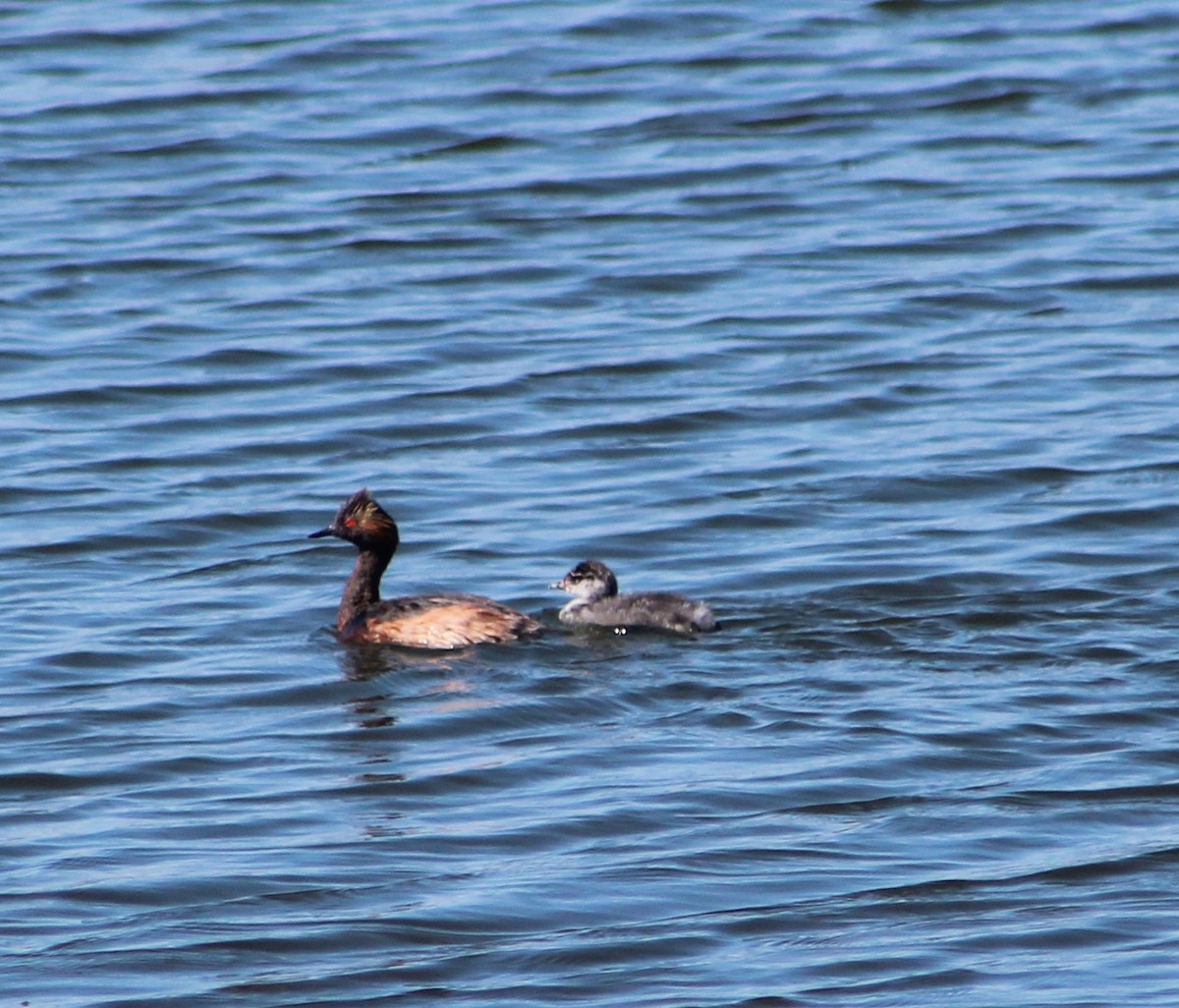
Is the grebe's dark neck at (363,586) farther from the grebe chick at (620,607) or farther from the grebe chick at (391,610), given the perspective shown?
the grebe chick at (620,607)

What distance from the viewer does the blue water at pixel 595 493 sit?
762 centimetres

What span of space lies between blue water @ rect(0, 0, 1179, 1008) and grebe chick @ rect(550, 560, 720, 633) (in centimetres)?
12

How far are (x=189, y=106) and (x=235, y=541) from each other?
10108mm

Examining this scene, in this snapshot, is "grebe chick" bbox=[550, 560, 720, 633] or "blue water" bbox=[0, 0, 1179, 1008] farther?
"grebe chick" bbox=[550, 560, 720, 633]

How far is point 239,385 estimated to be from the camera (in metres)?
15.0

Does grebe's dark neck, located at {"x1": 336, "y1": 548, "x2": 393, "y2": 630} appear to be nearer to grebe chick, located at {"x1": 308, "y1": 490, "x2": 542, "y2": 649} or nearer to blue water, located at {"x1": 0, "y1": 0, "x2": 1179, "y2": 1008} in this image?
grebe chick, located at {"x1": 308, "y1": 490, "x2": 542, "y2": 649}

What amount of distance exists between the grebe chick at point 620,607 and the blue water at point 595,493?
0.12m

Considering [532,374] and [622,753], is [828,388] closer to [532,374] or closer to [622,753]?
[532,374]

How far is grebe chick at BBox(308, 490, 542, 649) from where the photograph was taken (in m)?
10.8

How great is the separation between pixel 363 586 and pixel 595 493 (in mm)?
1924

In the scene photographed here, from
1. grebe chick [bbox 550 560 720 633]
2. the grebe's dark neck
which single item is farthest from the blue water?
the grebe's dark neck

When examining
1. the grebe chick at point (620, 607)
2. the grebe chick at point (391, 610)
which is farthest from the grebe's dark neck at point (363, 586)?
the grebe chick at point (620, 607)

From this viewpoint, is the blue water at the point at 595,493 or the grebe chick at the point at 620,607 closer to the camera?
the blue water at the point at 595,493

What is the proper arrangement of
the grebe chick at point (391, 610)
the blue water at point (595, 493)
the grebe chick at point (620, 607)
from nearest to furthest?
the blue water at point (595, 493) → the grebe chick at point (620, 607) → the grebe chick at point (391, 610)
